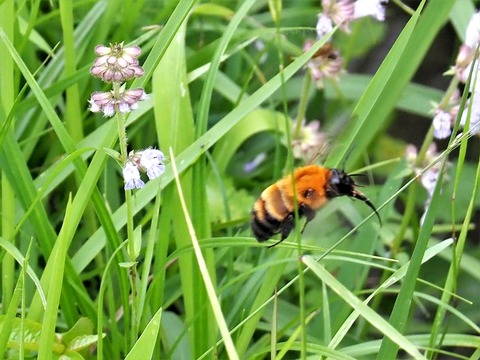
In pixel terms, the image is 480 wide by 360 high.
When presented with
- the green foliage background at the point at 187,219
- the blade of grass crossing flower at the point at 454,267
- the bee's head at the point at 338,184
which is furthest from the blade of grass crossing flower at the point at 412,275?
the bee's head at the point at 338,184

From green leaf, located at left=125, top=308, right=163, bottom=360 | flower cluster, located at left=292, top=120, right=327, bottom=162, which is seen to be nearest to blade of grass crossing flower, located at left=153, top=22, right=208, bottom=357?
green leaf, located at left=125, top=308, right=163, bottom=360

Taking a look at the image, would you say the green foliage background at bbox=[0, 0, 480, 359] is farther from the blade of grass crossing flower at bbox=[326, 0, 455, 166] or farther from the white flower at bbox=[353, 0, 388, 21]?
the white flower at bbox=[353, 0, 388, 21]

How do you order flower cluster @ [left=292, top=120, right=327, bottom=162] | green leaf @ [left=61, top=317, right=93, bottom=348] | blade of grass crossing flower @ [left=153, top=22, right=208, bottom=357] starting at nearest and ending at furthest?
green leaf @ [left=61, top=317, right=93, bottom=348] → blade of grass crossing flower @ [left=153, top=22, right=208, bottom=357] → flower cluster @ [left=292, top=120, right=327, bottom=162]

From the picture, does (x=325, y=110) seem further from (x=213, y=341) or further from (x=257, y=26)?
(x=213, y=341)

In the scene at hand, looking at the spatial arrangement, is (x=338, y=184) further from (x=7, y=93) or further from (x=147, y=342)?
(x=7, y=93)

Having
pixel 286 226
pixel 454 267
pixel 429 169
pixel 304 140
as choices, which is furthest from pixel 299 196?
pixel 304 140

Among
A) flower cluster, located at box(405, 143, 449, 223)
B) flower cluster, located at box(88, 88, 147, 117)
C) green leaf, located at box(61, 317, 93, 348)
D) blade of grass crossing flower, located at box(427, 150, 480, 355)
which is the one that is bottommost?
green leaf, located at box(61, 317, 93, 348)

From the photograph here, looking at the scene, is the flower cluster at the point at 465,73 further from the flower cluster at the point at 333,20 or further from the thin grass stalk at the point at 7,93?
the thin grass stalk at the point at 7,93
